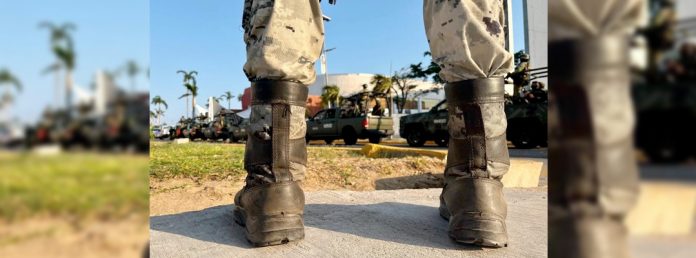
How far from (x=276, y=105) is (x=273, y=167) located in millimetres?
164

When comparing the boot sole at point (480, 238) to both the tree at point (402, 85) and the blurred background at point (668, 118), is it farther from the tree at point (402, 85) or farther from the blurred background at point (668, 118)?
the tree at point (402, 85)

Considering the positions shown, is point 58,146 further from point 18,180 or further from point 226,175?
point 226,175

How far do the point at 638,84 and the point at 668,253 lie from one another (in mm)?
89

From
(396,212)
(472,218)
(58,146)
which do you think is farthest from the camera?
(396,212)

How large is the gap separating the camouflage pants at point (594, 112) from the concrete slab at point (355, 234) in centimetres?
84

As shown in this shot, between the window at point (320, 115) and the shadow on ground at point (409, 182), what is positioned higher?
the window at point (320, 115)

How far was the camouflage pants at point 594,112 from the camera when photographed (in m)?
0.23

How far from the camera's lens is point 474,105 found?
3.61 feet

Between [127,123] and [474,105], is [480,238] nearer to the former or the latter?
[474,105]

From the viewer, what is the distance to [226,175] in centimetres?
368

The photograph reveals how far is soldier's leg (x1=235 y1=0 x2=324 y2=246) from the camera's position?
1.14 metres

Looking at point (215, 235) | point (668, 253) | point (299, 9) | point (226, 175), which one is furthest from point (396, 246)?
point (226, 175)

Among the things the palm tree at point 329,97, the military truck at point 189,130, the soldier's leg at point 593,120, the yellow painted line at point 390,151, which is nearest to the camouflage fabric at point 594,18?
the soldier's leg at point 593,120

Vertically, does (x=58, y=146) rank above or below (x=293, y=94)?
below
